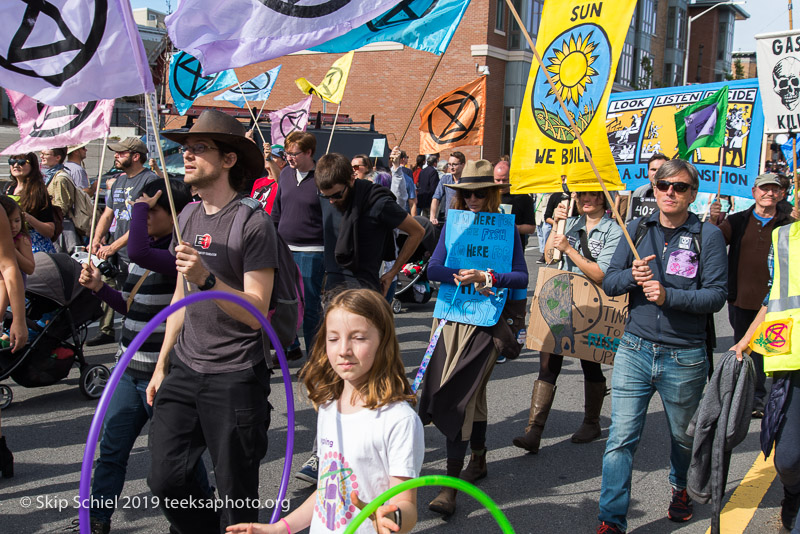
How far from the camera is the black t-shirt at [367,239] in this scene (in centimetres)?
533

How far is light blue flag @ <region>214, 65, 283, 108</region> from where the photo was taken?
38.7 ft

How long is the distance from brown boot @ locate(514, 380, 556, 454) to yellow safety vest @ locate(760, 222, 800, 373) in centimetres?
194

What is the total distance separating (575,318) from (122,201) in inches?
176

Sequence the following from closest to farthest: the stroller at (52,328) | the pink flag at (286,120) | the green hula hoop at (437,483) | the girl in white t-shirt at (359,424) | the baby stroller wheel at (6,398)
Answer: the green hula hoop at (437,483), the girl in white t-shirt at (359,424), the stroller at (52,328), the baby stroller wheel at (6,398), the pink flag at (286,120)

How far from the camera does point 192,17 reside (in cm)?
306

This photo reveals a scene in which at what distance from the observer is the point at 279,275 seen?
331 centimetres

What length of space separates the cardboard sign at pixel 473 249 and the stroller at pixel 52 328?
3185 millimetres

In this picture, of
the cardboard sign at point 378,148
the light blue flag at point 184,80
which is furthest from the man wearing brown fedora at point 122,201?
the cardboard sign at point 378,148

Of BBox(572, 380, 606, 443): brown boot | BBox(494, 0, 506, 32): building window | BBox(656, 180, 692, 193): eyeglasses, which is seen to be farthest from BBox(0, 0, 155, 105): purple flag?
BBox(494, 0, 506, 32): building window

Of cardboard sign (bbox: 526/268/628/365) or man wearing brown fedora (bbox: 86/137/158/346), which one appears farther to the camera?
man wearing brown fedora (bbox: 86/137/158/346)

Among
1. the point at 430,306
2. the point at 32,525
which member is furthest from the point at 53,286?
the point at 430,306

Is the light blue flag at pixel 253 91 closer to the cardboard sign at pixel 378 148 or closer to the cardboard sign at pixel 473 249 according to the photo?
the cardboard sign at pixel 378 148

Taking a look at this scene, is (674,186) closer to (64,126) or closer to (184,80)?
(64,126)

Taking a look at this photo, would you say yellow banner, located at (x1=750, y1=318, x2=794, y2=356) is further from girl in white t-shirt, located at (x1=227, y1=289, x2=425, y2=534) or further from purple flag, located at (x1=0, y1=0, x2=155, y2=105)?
purple flag, located at (x1=0, y1=0, x2=155, y2=105)
